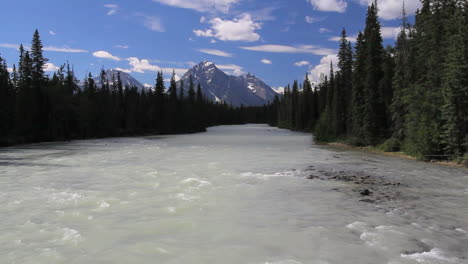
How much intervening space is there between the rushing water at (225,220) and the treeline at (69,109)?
40066 millimetres

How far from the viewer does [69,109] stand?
2452 inches

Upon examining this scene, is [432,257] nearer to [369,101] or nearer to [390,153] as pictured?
[390,153]

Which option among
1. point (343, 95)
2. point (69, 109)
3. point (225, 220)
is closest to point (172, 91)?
point (69, 109)

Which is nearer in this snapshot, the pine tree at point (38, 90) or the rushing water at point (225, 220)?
the rushing water at point (225, 220)

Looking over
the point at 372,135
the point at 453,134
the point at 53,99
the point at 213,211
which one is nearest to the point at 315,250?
the point at 213,211

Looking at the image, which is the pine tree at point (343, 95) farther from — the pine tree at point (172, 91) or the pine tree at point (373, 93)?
the pine tree at point (172, 91)

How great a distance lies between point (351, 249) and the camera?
8.75 m

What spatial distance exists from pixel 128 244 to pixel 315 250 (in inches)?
196

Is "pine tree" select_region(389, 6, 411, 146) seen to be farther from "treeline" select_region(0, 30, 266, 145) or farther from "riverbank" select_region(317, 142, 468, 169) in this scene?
"treeline" select_region(0, 30, 266, 145)

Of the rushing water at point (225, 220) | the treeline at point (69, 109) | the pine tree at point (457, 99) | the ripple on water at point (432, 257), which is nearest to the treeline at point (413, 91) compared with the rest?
the pine tree at point (457, 99)

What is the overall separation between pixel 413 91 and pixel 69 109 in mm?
56112

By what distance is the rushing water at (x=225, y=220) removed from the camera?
27.7 ft

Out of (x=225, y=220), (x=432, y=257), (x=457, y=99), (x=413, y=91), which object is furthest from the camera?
(x=413, y=91)

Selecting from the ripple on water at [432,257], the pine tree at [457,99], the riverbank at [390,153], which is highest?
the pine tree at [457,99]
